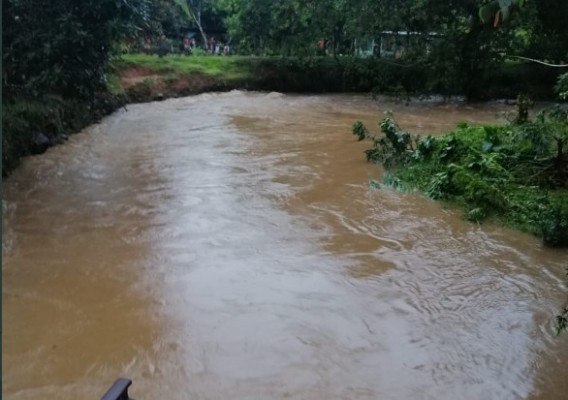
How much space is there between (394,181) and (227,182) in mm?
2349

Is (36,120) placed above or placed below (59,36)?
below

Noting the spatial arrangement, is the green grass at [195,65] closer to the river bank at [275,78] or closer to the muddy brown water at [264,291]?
the river bank at [275,78]

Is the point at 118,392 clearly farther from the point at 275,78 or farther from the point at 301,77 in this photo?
the point at 301,77

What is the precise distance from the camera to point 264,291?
5.03 meters

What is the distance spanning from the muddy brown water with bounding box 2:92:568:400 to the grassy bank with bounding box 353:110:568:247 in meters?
0.29

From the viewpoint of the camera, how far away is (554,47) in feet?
57.1

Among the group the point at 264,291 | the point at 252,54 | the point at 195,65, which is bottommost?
the point at 264,291

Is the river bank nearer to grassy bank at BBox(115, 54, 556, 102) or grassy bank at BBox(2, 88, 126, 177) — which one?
grassy bank at BBox(115, 54, 556, 102)

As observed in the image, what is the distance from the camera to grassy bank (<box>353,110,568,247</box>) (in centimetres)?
671

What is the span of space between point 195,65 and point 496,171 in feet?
45.4

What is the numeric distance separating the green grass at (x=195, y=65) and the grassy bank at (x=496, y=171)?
35.2ft

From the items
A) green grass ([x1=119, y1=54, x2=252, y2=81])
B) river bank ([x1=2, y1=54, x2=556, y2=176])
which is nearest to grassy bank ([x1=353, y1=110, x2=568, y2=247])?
river bank ([x1=2, y1=54, x2=556, y2=176])

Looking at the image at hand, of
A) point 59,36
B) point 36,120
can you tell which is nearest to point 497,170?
point 59,36

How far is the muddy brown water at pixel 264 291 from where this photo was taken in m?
3.79
